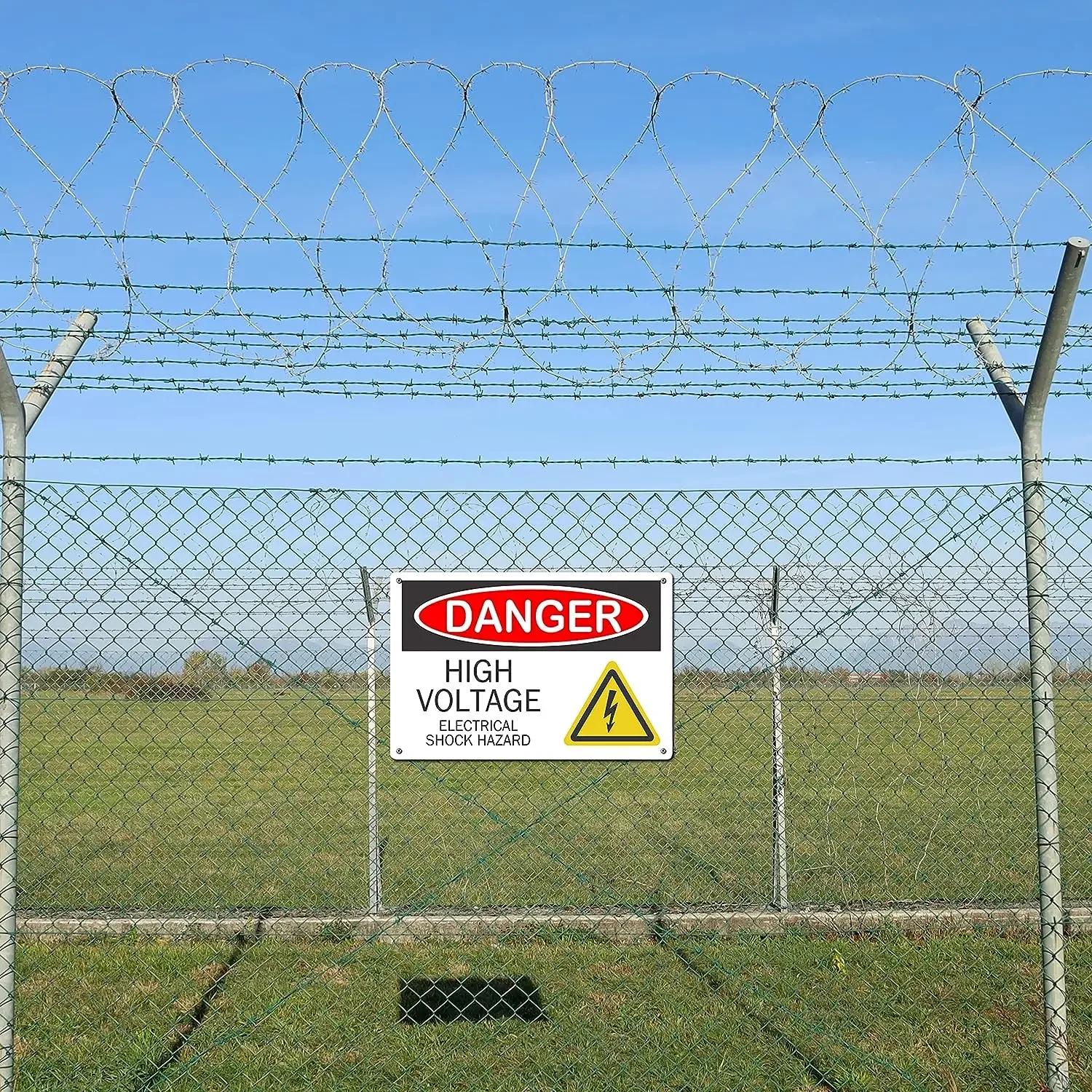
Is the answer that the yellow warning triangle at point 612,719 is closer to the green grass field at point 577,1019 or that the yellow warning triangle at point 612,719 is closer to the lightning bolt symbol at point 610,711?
the lightning bolt symbol at point 610,711

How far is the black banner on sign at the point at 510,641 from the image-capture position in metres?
3.95

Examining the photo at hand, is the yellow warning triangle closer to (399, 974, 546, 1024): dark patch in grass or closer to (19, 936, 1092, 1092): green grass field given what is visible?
(19, 936, 1092, 1092): green grass field

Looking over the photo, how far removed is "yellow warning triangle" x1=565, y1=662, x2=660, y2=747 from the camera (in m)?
3.94

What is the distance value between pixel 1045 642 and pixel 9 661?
3.35 metres

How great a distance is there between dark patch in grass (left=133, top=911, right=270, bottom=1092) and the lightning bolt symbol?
2174 mm

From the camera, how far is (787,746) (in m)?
16.5

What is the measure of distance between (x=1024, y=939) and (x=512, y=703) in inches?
161

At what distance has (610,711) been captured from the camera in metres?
3.95

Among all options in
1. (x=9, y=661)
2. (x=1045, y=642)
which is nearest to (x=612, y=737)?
(x=1045, y=642)

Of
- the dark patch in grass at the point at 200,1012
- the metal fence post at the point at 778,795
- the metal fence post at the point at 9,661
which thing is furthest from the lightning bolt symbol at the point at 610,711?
the metal fence post at the point at 778,795

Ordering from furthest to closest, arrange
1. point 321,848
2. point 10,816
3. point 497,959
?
point 321,848 → point 497,959 → point 10,816

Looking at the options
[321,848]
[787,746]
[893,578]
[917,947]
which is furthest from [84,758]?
[893,578]

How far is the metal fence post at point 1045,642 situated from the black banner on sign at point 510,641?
1.27m

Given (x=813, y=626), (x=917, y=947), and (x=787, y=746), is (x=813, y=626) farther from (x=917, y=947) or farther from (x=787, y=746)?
(x=787, y=746)
